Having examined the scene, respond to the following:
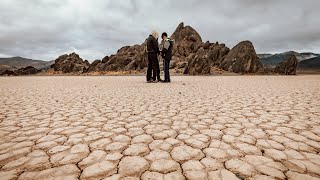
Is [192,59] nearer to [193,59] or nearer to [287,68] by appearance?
[193,59]

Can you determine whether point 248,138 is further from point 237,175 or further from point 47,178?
point 47,178

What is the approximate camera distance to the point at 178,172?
4.91 ft

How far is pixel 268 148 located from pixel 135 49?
45.2 meters

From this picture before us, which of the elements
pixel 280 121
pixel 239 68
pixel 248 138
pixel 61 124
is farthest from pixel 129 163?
pixel 239 68

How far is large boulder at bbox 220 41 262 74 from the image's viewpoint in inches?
912

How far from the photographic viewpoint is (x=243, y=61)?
77.5ft

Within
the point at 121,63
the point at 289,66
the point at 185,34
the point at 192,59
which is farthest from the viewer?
the point at 185,34

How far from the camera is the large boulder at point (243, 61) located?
23.2 metres

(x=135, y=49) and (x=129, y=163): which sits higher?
(x=135, y=49)

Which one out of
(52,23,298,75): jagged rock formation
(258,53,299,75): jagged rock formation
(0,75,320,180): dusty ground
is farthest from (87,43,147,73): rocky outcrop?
(0,75,320,180): dusty ground

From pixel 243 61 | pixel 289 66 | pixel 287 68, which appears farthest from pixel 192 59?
pixel 289 66

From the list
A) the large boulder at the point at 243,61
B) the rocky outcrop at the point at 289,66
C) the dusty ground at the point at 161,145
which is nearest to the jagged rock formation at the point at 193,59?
the large boulder at the point at 243,61

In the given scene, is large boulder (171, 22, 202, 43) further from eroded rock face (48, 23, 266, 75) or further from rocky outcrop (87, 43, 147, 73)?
rocky outcrop (87, 43, 147, 73)

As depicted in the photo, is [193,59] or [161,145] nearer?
[161,145]
